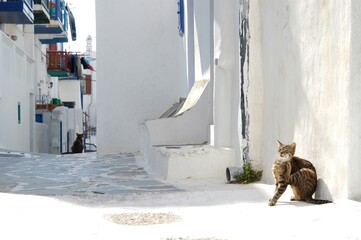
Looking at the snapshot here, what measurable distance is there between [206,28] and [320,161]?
531cm

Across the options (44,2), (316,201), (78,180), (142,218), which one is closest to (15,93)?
(44,2)

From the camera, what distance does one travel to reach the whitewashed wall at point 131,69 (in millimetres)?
15000

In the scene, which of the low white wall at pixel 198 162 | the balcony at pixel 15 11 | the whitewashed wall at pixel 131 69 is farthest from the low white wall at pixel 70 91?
the low white wall at pixel 198 162

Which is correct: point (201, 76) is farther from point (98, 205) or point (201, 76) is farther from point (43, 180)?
point (98, 205)

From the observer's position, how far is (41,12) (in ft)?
75.6

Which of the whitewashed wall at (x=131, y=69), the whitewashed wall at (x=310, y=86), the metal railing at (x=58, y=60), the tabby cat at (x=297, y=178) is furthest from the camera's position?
the metal railing at (x=58, y=60)

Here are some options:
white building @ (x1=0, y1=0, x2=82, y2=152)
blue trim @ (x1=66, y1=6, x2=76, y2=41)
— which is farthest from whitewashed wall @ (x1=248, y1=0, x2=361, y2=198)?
blue trim @ (x1=66, y1=6, x2=76, y2=41)

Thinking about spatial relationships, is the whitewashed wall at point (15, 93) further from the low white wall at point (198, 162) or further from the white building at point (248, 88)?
the low white wall at point (198, 162)

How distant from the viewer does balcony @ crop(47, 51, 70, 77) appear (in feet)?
100

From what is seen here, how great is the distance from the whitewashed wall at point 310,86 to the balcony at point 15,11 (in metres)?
12.2

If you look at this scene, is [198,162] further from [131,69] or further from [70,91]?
[70,91]

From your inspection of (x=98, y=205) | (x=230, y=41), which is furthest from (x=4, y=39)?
(x=98, y=205)

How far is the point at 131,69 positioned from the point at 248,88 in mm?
8335

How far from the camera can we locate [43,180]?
27.3 ft
